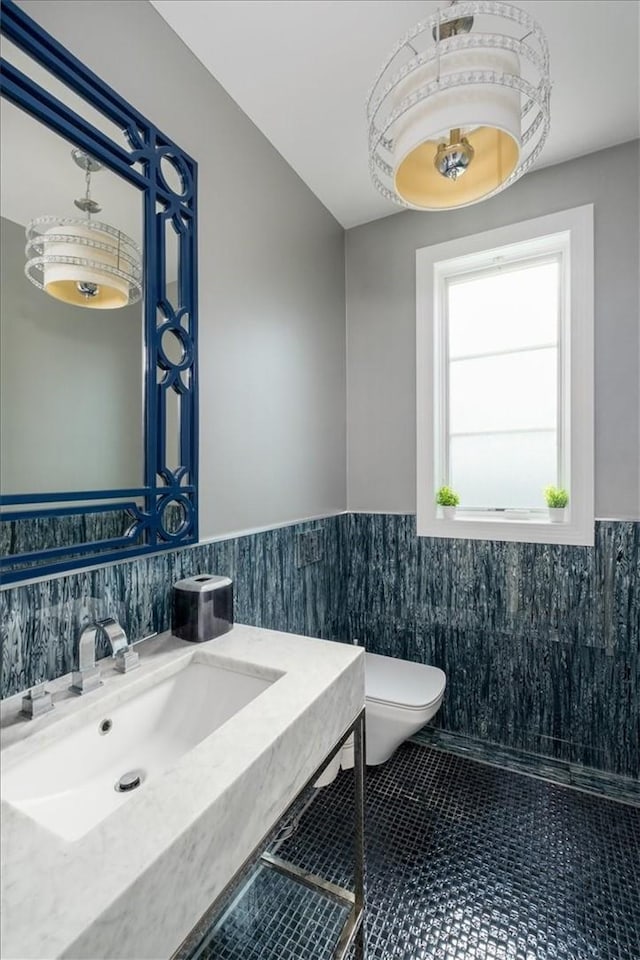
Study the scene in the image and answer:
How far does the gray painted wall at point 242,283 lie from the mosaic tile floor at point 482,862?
1147 millimetres

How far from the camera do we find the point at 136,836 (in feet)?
1.79

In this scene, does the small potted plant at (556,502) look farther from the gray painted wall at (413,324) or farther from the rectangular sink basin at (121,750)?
the rectangular sink basin at (121,750)

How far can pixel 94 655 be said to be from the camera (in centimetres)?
93

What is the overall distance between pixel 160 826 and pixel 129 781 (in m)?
0.34

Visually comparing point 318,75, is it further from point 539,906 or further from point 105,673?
point 539,906

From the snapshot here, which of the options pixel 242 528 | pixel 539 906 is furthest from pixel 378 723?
pixel 242 528

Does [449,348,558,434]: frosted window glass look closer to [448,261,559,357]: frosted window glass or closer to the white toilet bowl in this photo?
[448,261,559,357]: frosted window glass

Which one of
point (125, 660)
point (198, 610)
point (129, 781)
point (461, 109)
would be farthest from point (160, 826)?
point (461, 109)

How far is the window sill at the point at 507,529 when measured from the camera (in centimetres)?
182

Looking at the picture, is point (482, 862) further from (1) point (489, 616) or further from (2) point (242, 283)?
(2) point (242, 283)

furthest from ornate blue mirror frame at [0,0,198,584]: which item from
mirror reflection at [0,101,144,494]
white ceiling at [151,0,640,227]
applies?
white ceiling at [151,0,640,227]

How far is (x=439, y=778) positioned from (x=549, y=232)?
91.4 inches

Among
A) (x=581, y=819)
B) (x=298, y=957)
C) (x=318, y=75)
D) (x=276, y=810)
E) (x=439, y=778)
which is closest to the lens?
(x=276, y=810)

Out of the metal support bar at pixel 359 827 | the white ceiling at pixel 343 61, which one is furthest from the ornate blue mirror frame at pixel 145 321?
the metal support bar at pixel 359 827
